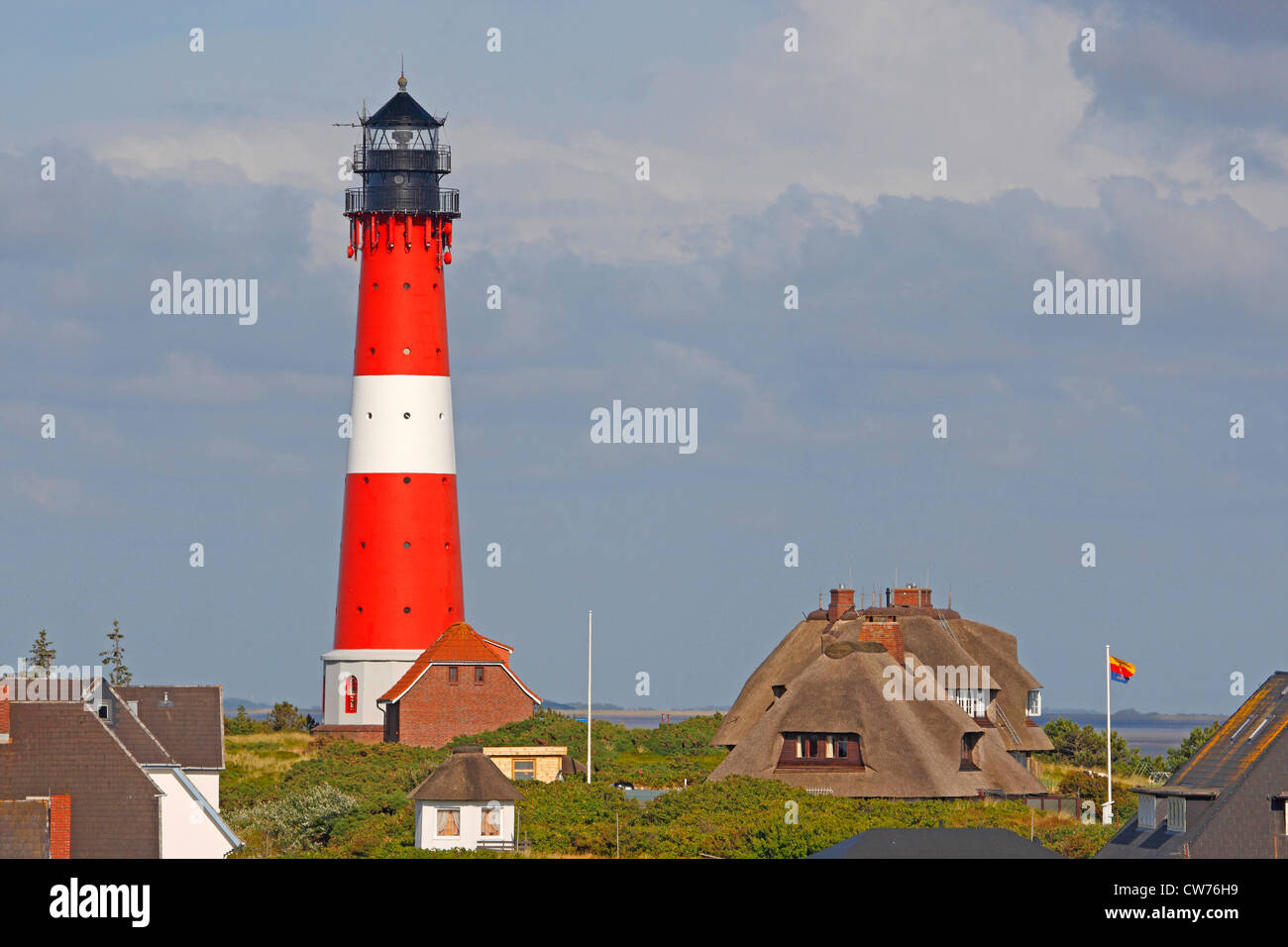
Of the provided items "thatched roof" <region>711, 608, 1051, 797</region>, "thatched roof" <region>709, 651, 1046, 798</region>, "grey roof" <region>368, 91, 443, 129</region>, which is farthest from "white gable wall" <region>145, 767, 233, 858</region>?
"grey roof" <region>368, 91, 443, 129</region>

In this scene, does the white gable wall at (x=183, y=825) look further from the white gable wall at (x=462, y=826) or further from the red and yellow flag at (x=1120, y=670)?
the red and yellow flag at (x=1120, y=670)

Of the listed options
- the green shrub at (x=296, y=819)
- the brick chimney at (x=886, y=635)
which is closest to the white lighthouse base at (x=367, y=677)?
the green shrub at (x=296, y=819)

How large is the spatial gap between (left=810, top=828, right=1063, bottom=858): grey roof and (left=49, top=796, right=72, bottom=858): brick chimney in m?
16.6

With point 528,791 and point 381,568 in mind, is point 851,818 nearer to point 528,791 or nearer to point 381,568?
point 528,791

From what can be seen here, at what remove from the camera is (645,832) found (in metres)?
50.6

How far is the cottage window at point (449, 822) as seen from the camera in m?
49.6

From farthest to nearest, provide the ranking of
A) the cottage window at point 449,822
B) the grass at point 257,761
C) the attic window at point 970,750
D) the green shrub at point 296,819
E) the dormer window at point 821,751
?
the grass at point 257,761 → the attic window at point 970,750 → the dormer window at point 821,751 → the green shrub at point 296,819 → the cottage window at point 449,822

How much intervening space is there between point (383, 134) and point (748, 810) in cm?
3728

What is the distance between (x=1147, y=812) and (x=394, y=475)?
38.1m

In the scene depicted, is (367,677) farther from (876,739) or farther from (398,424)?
(876,739)

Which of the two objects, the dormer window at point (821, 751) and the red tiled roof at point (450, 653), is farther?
the red tiled roof at point (450, 653)

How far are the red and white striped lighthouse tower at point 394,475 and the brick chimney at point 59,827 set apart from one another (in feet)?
105
